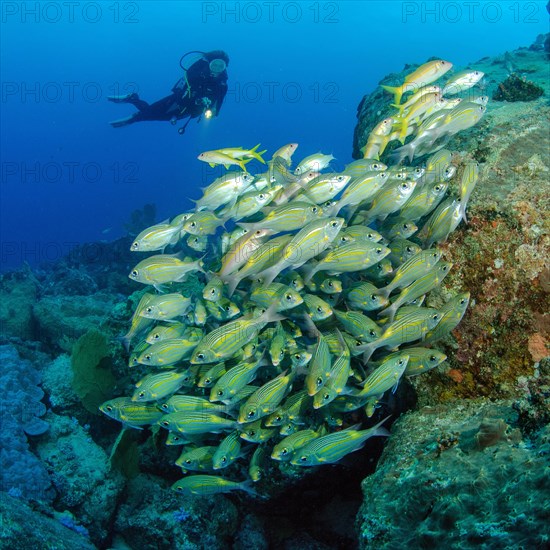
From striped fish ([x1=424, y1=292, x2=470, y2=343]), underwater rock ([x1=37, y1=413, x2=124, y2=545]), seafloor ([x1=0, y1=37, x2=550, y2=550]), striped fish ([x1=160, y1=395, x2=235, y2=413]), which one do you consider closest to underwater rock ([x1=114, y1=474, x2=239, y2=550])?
seafloor ([x1=0, y1=37, x2=550, y2=550])

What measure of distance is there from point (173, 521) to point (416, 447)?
3.45 m

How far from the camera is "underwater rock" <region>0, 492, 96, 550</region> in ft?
10.2

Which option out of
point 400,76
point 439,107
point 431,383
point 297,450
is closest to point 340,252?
point 431,383

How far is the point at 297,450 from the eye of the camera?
361cm

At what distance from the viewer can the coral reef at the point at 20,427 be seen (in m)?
4.89

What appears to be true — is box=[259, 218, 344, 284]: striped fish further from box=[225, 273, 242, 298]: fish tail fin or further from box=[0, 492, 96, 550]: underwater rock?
box=[0, 492, 96, 550]: underwater rock

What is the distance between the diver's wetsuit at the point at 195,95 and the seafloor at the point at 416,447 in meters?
7.47

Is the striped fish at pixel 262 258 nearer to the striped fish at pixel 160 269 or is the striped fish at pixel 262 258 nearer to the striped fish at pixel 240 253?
the striped fish at pixel 240 253

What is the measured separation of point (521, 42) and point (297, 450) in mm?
146574

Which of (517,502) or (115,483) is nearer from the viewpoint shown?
(517,502)

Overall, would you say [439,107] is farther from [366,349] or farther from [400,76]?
[400,76]

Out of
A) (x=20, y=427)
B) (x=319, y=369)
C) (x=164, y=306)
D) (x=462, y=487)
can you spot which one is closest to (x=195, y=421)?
(x=164, y=306)

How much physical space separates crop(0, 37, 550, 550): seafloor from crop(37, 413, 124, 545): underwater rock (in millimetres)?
16

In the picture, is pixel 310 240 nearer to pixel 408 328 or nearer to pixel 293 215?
pixel 293 215
